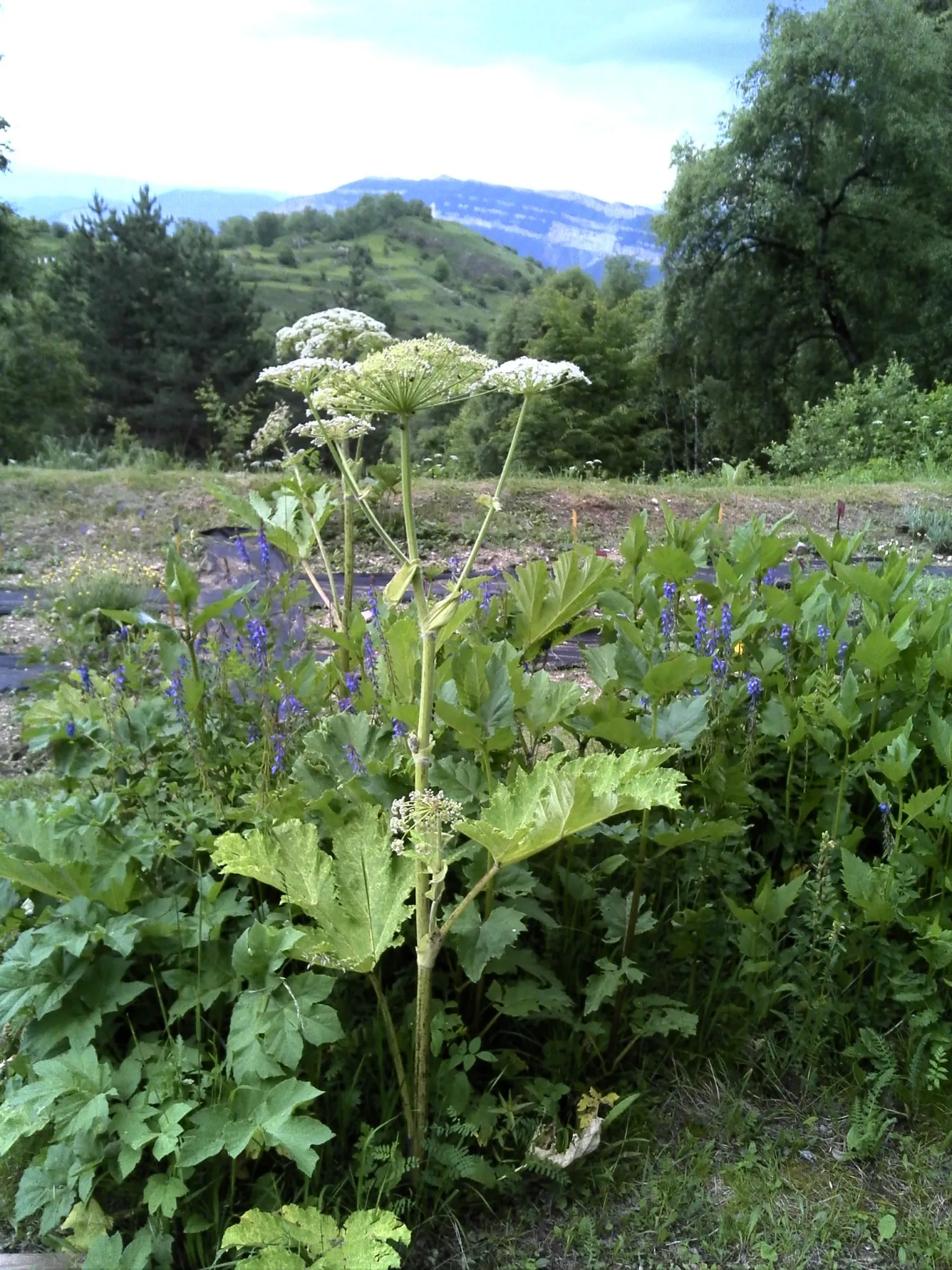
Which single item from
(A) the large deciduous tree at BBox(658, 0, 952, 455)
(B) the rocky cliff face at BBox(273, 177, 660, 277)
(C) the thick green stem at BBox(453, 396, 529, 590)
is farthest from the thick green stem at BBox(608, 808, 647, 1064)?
(B) the rocky cliff face at BBox(273, 177, 660, 277)

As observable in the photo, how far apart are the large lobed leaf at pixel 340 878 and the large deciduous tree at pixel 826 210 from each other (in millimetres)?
23483

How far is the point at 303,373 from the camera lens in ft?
6.66

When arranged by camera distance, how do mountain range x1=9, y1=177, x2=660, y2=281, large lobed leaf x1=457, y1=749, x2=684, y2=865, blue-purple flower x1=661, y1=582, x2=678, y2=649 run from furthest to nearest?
mountain range x1=9, y1=177, x2=660, y2=281, blue-purple flower x1=661, y1=582, x2=678, y2=649, large lobed leaf x1=457, y1=749, x2=684, y2=865

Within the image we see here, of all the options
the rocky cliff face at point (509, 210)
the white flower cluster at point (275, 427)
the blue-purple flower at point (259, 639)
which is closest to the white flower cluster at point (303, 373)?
the blue-purple flower at point (259, 639)

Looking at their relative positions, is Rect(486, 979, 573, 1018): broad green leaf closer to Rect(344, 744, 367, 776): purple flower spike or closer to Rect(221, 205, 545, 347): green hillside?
Rect(344, 744, 367, 776): purple flower spike

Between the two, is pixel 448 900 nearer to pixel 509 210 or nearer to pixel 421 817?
pixel 421 817

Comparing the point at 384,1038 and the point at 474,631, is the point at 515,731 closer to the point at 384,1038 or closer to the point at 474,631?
the point at 474,631

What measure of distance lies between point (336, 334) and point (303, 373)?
604mm

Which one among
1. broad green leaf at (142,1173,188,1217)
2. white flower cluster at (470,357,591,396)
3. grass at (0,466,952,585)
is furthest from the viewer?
grass at (0,466,952,585)

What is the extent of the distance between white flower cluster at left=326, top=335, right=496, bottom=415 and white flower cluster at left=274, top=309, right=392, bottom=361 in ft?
3.25

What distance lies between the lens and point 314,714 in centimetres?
242

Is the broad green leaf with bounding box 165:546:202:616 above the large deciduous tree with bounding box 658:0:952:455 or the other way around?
the other way around

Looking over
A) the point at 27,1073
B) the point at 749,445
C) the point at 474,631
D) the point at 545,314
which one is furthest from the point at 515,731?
the point at 545,314

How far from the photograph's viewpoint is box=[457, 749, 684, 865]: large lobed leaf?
1313 millimetres
